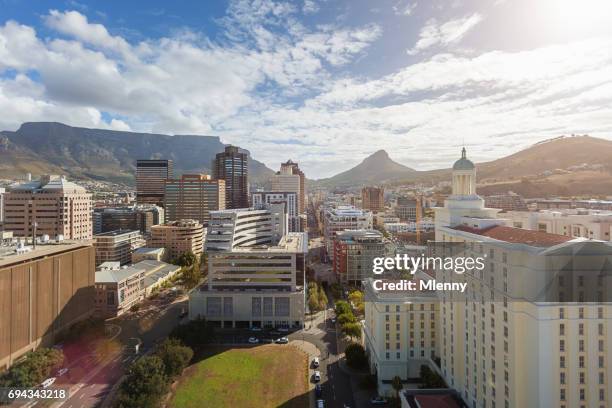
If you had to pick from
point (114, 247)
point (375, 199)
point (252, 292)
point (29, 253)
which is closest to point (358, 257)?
point (252, 292)

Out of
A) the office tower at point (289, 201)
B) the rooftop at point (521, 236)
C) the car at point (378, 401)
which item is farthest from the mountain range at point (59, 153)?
the rooftop at point (521, 236)

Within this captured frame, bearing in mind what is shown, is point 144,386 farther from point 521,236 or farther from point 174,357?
point 521,236

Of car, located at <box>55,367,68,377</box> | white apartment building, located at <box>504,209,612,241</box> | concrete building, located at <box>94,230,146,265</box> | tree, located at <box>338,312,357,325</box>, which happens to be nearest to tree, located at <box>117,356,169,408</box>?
car, located at <box>55,367,68,377</box>

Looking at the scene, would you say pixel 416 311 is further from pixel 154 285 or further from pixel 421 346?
pixel 154 285

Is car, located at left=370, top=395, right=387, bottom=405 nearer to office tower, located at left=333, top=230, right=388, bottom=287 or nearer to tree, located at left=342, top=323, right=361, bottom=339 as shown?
tree, located at left=342, top=323, right=361, bottom=339

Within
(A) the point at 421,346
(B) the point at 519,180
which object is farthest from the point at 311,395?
(B) the point at 519,180
